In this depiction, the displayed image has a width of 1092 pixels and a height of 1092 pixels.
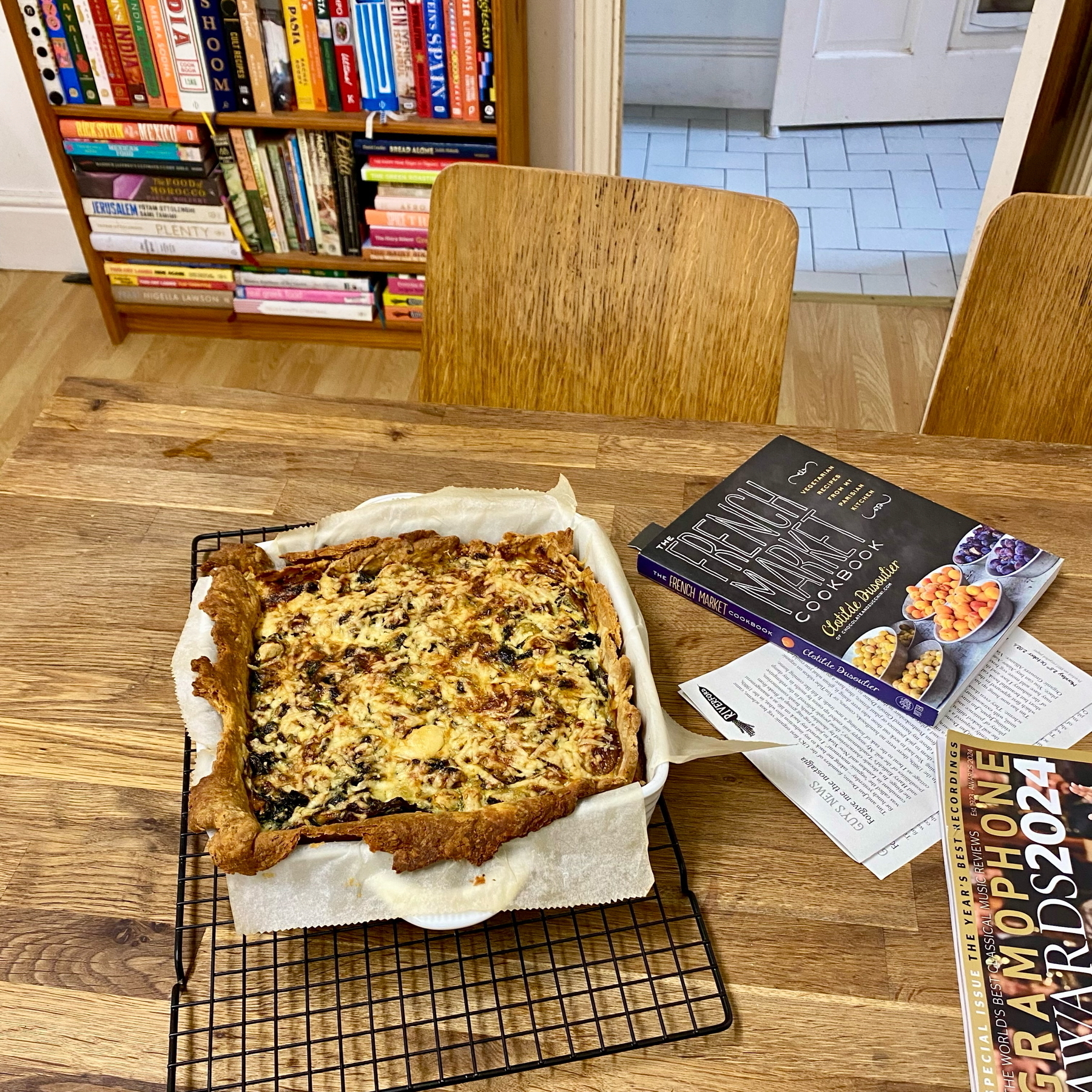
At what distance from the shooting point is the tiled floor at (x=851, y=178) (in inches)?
121

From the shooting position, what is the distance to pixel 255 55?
2.26 m

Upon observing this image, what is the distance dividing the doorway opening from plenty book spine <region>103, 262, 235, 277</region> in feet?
4.81

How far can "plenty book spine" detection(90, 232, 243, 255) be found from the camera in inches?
102

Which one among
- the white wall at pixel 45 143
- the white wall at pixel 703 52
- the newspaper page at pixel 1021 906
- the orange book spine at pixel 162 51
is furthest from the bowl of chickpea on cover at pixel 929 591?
the white wall at pixel 703 52

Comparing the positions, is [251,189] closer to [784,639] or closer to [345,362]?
[345,362]

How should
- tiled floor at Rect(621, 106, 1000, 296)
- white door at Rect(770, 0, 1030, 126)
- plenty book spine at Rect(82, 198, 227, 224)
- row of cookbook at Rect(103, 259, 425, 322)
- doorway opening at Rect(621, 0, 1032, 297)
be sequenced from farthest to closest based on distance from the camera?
white door at Rect(770, 0, 1030, 126) < doorway opening at Rect(621, 0, 1032, 297) < tiled floor at Rect(621, 106, 1000, 296) < row of cookbook at Rect(103, 259, 425, 322) < plenty book spine at Rect(82, 198, 227, 224)

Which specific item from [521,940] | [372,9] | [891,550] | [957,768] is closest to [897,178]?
[372,9]

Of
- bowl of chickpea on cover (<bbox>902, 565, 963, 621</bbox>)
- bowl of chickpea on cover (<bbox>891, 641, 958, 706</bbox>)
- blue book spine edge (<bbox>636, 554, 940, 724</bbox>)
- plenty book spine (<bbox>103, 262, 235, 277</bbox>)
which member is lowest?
plenty book spine (<bbox>103, 262, 235, 277</bbox>)

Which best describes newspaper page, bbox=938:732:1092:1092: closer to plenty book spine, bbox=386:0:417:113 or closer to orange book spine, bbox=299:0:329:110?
plenty book spine, bbox=386:0:417:113

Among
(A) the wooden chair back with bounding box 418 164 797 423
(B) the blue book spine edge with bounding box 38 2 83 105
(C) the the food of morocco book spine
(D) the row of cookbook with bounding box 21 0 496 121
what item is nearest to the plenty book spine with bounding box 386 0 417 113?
(D) the row of cookbook with bounding box 21 0 496 121

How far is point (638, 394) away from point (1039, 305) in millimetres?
526

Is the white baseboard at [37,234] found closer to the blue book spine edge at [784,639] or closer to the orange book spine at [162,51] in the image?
the orange book spine at [162,51]

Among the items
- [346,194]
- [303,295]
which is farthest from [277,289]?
[346,194]

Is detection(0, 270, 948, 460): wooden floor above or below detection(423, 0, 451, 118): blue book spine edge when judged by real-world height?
below
